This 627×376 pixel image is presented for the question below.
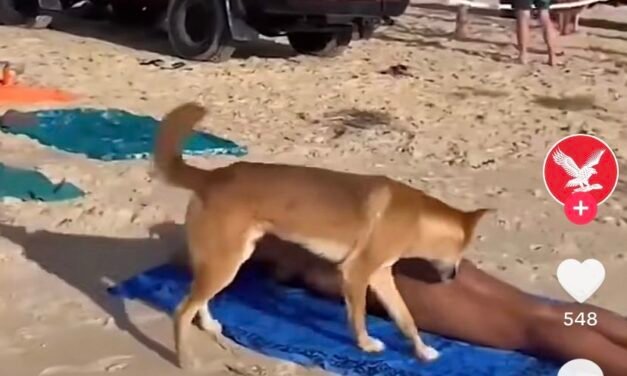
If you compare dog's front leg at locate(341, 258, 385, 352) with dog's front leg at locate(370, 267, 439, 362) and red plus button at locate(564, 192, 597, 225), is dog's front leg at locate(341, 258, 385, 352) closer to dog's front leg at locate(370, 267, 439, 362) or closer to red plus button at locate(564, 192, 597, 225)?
dog's front leg at locate(370, 267, 439, 362)

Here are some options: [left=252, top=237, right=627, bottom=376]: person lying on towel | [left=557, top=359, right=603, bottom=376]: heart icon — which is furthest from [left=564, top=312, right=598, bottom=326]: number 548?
[left=557, top=359, right=603, bottom=376]: heart icon

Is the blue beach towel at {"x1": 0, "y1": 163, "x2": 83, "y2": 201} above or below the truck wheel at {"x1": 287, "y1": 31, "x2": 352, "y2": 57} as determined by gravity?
above

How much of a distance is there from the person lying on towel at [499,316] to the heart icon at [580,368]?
0.06 ft

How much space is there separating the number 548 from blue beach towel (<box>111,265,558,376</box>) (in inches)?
6.1

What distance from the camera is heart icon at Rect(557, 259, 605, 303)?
4441mm

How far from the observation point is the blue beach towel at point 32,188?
19.0 feet

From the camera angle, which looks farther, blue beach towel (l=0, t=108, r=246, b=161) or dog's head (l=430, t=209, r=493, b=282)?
blue beach towel (l=0, t=108, r=246, b=161)

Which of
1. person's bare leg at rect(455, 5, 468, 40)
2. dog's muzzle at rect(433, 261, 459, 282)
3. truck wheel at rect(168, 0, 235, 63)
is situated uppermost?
dog's muzzle at rect(433, 261, 459, 282)

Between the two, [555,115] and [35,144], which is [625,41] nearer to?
[555,115]

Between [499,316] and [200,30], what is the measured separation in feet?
20.1

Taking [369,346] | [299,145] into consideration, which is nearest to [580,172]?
[369,346]

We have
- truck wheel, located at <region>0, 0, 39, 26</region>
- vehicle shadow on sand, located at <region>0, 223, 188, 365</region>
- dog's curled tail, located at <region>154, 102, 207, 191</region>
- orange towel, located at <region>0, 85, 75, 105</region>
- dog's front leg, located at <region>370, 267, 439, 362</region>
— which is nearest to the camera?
dog's curled tail, located at <region>154, 102, 207, 191</region>

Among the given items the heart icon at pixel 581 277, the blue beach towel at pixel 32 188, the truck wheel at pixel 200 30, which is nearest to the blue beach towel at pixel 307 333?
the heart icon at pixel 581 277

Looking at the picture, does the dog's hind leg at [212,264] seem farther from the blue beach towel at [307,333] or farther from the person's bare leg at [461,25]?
the person's bare leg at [461,25]
